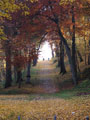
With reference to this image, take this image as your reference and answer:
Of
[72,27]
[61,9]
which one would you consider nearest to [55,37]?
[72,27]

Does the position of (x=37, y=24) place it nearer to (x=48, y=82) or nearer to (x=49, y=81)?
(x=48, y=82)

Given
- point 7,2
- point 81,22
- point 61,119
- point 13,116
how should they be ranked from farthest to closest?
point 81,22 → point 7,2 → point 13,116 → point 61,119

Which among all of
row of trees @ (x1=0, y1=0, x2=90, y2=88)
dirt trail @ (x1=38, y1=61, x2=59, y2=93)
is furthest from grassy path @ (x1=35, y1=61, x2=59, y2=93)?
row of trees @ (x1=0, y1=0, x2=90, y2=88)

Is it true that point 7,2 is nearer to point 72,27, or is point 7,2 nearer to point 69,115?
point 69,115

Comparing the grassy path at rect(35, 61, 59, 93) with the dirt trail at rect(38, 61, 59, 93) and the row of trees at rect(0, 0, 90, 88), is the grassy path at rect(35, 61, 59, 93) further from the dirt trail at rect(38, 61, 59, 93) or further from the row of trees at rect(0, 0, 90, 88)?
the row of trees at rect(0, 0, 90, 88)

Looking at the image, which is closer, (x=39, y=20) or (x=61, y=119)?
(x=61, y=119)

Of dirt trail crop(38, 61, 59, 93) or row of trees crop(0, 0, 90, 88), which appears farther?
dirt trail crop(38, 61, 59, 93)

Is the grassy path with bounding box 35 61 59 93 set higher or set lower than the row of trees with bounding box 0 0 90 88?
lower

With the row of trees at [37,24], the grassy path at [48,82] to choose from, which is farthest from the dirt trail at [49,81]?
the row of trees at [37,24]

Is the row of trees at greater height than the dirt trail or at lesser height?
greater

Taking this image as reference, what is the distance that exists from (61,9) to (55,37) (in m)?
5.36

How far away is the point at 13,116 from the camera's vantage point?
7.26 metres

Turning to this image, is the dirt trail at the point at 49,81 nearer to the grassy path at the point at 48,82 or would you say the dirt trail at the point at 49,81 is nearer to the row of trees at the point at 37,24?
the grassy path at the point at 48,82

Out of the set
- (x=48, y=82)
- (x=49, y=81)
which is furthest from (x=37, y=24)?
(x=49, y=81)
